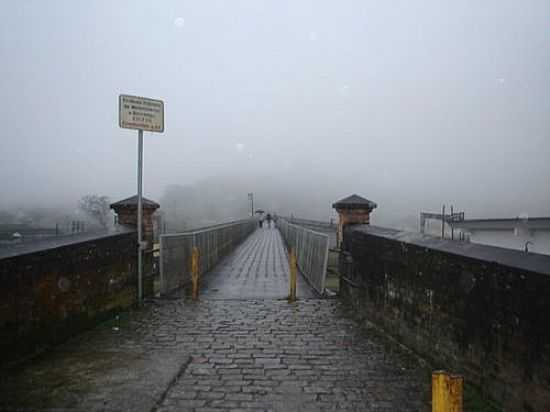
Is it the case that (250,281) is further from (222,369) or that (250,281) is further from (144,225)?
(222,369)

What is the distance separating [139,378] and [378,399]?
8.26 feet

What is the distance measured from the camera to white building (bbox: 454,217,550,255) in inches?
1174

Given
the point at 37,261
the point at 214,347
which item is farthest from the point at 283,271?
the point at 37,261

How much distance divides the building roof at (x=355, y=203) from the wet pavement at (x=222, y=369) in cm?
287

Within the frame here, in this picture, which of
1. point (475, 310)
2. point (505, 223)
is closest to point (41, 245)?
point (475, 310)

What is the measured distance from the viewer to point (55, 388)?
12.6 feet

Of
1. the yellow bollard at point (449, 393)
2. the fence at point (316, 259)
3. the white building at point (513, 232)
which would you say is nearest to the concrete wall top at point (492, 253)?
the yellow bollard at point (449, 393)

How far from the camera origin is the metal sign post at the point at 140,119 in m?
7.16

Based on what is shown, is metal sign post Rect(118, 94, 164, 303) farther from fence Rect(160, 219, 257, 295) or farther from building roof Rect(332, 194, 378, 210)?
building roof Rect(332, 194, 378, 210)

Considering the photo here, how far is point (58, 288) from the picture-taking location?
17.0 ft

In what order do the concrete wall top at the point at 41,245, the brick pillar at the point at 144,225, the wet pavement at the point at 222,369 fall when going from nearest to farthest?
the wet pavement at the point at 222,369, the concrete wall top at the point at 41,245, the brick pillar at the point at 144,225

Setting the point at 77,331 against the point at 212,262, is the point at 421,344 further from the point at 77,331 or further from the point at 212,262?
the point at 212,262

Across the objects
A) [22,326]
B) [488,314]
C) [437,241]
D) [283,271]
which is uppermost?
[437,241]

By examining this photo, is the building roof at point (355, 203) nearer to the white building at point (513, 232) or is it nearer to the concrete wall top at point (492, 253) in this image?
the concrete wall top at point (492, 253)
